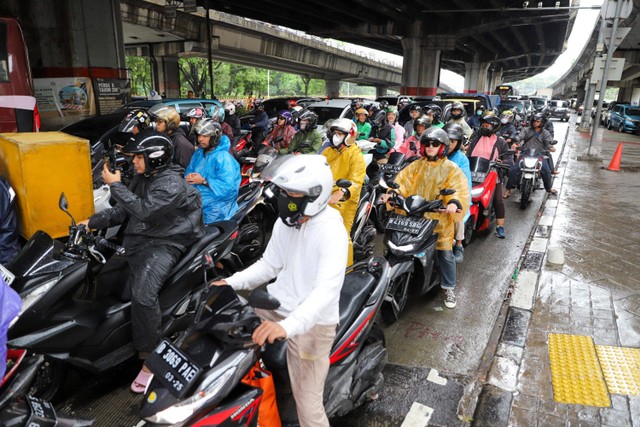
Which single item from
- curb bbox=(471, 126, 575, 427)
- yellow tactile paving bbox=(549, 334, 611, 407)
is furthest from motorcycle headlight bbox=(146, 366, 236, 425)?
yellow tactile paving bbox=(549, 334, 611, 407)

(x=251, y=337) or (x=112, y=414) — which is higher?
(x=251, y=337)

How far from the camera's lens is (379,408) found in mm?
3270

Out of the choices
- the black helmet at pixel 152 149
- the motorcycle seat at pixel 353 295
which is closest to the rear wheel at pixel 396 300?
the motorcycle seat at pixel 353 295

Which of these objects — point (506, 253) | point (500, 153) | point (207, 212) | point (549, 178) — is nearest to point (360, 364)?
point (207, 212)

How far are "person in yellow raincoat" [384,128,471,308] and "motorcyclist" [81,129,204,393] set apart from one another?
7.38ft

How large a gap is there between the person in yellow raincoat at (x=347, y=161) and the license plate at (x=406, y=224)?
0.56 metres

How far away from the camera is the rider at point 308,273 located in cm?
220

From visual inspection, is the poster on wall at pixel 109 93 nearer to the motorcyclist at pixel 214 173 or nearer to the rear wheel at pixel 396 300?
the motorcyclist at pixel 214 173

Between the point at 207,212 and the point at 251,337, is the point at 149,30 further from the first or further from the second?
the point at 251,337

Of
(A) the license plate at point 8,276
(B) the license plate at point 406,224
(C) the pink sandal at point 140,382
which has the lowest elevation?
(C) the pink sandal at point 140,382

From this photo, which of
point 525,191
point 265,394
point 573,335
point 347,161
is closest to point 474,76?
point 525,191

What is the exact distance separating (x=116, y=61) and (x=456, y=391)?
13.1 metres

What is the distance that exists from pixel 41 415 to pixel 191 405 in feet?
2.60

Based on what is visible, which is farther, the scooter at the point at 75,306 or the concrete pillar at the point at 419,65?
the concrete pillar at the point at 419,65
